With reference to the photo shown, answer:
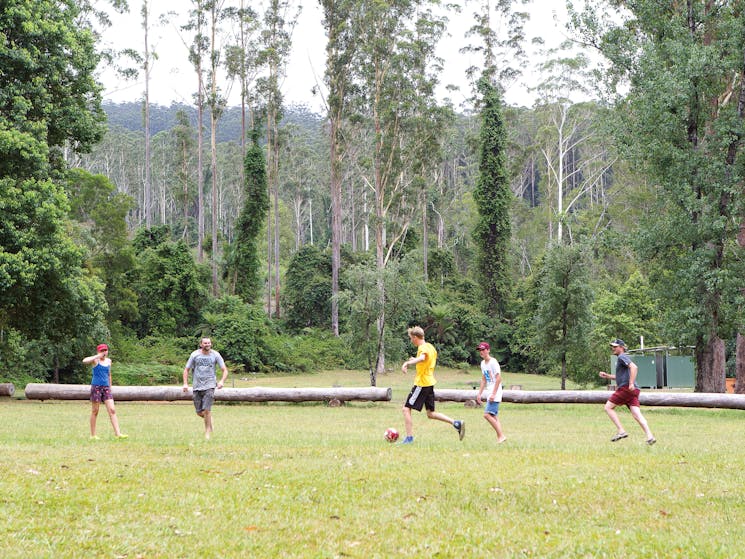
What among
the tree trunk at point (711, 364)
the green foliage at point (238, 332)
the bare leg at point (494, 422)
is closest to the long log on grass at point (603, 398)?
the tree trunk at point (711, 364)

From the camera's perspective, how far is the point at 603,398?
2588 centimetres

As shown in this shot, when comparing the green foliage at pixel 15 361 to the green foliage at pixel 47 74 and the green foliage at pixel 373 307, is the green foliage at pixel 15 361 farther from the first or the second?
the green foliage at pixel 373 307

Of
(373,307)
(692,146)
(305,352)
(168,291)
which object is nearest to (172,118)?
(168,291)

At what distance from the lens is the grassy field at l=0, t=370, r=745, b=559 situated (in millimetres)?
6742

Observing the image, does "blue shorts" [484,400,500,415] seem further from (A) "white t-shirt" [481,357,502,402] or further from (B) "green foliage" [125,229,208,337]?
(B) "green foliage" [125,229,208,337]

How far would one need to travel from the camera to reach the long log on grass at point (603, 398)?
24.3 metres

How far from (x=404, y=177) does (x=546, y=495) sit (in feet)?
163

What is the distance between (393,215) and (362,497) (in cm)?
4901

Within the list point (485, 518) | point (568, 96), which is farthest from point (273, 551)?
point (568, 96)

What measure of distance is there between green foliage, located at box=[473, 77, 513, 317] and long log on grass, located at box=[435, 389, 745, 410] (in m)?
29.1

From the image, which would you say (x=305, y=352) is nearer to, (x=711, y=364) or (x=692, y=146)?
(x=711, y=364)

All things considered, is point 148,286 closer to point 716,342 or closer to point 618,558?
point 716,342

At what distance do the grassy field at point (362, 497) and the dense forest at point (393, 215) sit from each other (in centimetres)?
1431

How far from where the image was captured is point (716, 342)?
28.5m
